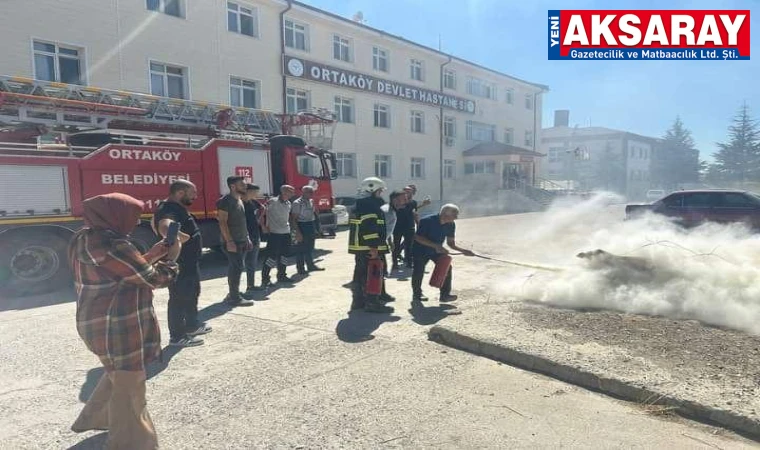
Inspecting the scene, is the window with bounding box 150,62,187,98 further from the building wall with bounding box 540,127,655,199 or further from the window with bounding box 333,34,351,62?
the building wall with bounding box 540,127,655,199

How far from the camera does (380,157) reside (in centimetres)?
2747

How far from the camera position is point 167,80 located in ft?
59.0

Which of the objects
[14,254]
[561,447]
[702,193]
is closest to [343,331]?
[561,447]

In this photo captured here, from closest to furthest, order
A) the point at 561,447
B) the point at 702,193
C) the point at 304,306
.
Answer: the point at 561,447, the point at 304,306, the point at 702,193

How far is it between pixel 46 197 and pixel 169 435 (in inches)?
259

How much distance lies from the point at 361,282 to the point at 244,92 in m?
16.3

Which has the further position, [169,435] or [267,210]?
[267,210]

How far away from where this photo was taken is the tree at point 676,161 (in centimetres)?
5888

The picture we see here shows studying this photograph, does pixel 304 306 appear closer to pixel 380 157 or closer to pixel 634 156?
pixel 380 157

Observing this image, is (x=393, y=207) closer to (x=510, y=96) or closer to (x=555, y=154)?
(x=510, y=96)

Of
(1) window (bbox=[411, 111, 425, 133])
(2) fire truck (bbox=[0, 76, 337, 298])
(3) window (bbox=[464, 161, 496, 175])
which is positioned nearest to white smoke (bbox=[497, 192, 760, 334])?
(2) fire truck (bbox=[0, 76, 337, 298])

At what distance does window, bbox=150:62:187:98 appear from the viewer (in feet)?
57.6

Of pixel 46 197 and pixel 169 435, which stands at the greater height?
pixel 46 197

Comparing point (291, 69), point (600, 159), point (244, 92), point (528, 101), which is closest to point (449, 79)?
point (528, 101)
